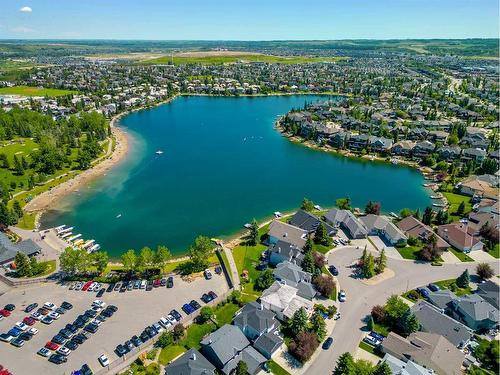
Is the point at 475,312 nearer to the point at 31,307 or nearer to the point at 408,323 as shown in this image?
the point at 408,323

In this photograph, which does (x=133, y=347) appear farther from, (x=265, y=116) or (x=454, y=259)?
(x=265, y=116)

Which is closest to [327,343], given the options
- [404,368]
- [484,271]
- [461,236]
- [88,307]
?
[404,368]

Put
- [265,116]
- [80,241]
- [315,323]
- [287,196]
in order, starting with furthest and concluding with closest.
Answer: [265,116], [287,196], [80,241], [315,323]

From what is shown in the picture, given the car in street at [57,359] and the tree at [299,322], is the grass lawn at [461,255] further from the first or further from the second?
the car in street at [57,359]

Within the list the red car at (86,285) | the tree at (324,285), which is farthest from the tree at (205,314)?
the red car at (86,285)

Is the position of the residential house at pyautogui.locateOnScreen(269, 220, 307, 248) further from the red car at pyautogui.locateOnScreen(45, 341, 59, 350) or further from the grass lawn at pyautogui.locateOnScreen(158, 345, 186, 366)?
the red car at pyautogui.locateOnScreen(45, 341, 59, 350)

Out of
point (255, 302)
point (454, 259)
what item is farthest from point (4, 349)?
point (454, 259)
